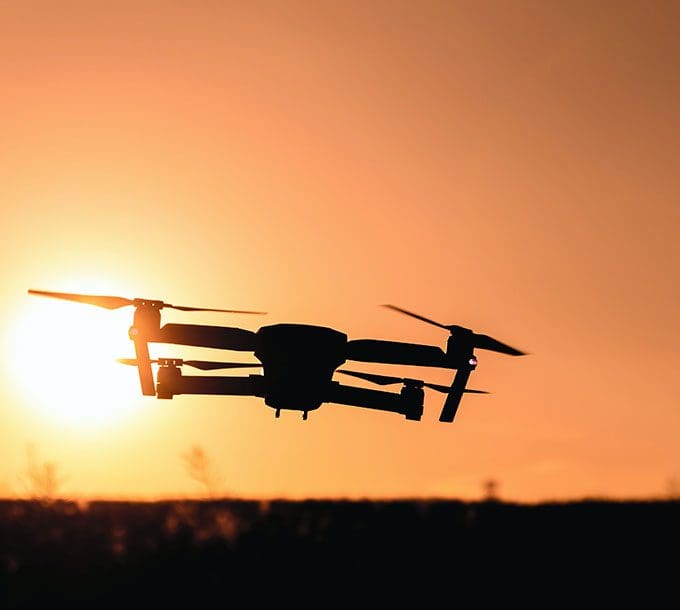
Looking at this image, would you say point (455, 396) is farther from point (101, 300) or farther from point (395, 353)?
point (101, 300)

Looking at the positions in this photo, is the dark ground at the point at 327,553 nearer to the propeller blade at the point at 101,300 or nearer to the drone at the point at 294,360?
the drone at the point at 294,360

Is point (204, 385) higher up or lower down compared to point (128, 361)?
lower down

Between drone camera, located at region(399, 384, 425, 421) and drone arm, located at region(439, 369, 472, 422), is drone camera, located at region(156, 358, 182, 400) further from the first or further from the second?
drone arm, located at region(439, 369, 472, 422)

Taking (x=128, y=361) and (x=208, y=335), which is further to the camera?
(x=128, y=361)

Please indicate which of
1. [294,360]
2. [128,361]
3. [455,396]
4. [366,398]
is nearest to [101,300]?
[128,361]

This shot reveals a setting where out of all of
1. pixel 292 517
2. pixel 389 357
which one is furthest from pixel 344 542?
pixel 389 357

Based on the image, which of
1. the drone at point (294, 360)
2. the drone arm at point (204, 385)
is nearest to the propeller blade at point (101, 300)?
the drone at point (294, 360)

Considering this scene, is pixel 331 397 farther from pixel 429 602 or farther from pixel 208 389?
pixel 429 602
